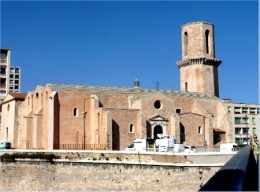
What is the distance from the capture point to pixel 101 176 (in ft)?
98.6

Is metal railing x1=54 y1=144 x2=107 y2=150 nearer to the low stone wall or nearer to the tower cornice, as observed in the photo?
the low stone wall

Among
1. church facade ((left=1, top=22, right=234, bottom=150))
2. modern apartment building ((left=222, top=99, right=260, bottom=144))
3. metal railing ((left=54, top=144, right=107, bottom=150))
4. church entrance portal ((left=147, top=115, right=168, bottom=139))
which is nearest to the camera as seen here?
metal railing ((left=54, top=144, right=107, bottom=150))

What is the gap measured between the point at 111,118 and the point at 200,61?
21142 millimetres

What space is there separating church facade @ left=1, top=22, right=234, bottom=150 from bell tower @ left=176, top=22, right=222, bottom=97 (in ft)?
18.2

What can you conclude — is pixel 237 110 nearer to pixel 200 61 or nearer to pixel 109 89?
pixel 200 61

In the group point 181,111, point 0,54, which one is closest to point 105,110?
point 181,111

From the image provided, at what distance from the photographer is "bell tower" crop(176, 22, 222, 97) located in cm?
5862

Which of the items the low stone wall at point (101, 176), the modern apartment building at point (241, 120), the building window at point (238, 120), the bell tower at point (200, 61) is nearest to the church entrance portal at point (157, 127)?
the bell tower at point (200, 61)

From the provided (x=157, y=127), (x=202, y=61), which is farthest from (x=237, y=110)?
(x=157, y=127)

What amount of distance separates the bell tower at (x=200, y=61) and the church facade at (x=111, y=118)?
18.2 ft

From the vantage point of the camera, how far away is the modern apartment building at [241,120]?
6444cm

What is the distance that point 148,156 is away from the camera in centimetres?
2984

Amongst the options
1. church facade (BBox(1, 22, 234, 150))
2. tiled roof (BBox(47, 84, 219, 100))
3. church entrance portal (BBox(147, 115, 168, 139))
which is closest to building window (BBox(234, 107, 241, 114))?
church facade (BBox(1, 22, 234, 150))

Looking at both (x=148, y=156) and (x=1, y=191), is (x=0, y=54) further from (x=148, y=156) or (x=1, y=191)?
(x=148, y=156)
